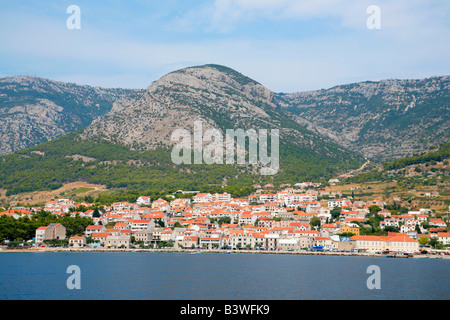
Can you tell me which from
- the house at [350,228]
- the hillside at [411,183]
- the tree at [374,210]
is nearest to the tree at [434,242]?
the house at [350,228]

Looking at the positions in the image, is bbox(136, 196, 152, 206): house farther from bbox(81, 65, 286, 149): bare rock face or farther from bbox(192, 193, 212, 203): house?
bbox(81, 65, 286, 149): bare rock face

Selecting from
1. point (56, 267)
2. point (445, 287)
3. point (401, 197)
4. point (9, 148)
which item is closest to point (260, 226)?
point (401, 197)

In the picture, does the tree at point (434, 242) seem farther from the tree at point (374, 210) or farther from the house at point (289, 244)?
the house at point (289, 244)

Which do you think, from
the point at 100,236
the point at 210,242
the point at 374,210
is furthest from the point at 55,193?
the point at 374,210

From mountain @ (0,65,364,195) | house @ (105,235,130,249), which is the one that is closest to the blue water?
house @ (105,235,130,249)

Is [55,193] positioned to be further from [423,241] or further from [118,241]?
[423,241]
